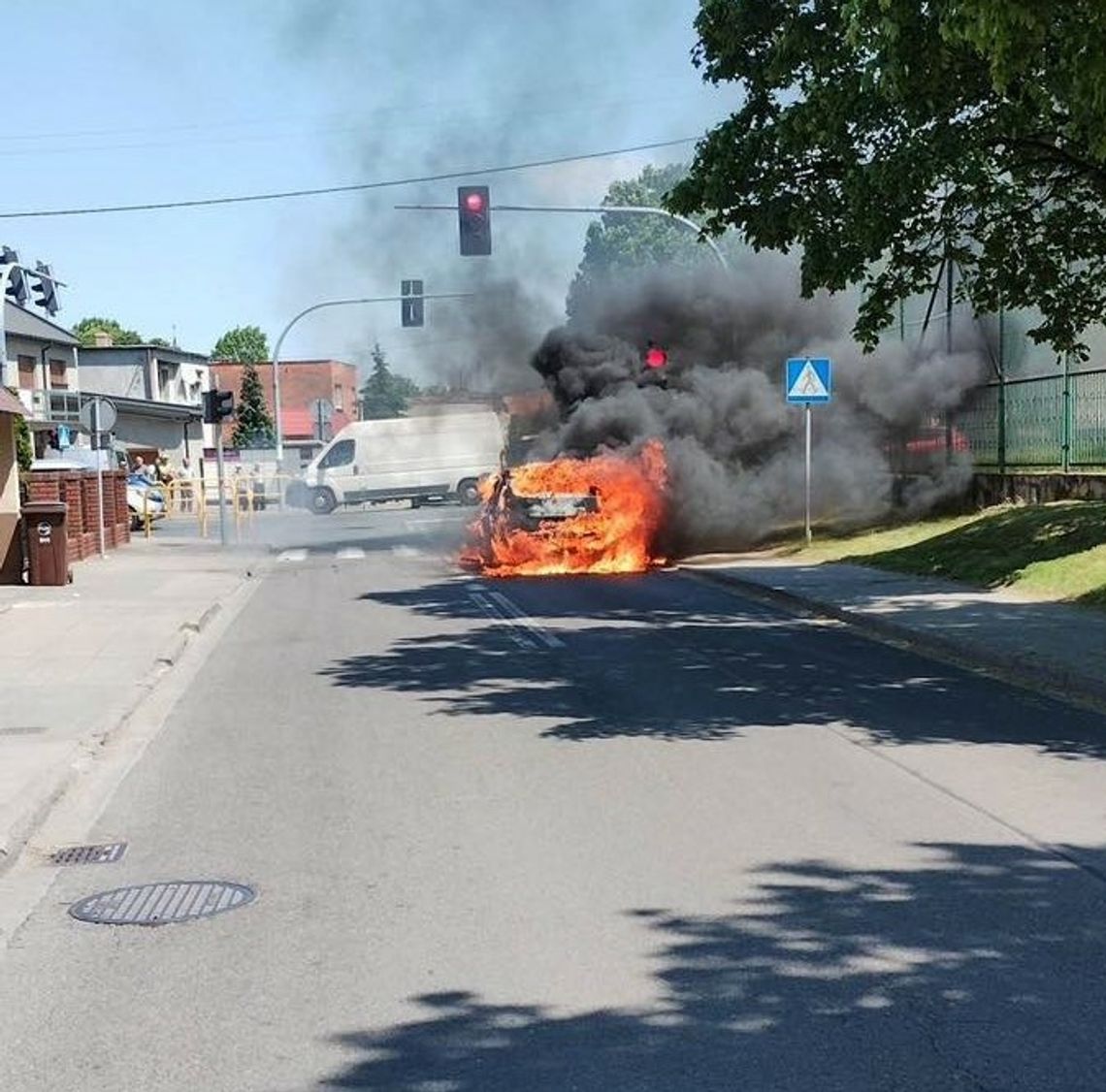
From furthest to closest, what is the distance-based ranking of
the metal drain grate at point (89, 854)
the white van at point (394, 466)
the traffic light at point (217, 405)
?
the white van at point (394, 466)
the traffic light at point (217, 405)
the metal drain grate at point (89, 854)

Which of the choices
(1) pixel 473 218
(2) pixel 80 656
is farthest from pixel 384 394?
(2) pixel 80 656

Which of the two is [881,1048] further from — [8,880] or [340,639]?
[340,639]

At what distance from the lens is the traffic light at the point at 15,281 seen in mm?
30438

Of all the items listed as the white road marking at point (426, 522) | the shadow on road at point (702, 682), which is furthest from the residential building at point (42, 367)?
the shadow on road at point (702, 682)

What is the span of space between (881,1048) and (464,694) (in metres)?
6.58

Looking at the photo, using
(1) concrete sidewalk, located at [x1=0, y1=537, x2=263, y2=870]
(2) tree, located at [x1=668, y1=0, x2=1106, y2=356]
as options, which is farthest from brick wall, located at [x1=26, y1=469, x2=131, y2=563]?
(2) tree, located at [x1=668, y1=0, x2=1106, y2=356]

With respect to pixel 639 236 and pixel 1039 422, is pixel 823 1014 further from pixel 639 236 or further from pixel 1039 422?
pixel 639 236

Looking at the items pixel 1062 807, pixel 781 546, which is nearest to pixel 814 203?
pixel 1062 807

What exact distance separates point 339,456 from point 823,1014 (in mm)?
42090

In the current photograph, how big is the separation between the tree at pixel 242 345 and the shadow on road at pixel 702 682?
108729 mm

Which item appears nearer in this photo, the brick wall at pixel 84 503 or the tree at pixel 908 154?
the tree at pixel 908 154

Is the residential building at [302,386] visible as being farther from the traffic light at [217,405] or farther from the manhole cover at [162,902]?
the manhole cover at [162,902]

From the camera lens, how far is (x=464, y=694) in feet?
33.5

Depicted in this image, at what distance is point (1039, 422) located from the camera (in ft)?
66.2
